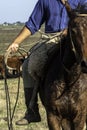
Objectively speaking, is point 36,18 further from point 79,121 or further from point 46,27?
point 79,121

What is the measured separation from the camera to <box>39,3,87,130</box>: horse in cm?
725

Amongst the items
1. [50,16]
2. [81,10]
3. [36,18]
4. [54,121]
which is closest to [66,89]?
[54,121]

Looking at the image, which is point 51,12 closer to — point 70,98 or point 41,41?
point 41,41

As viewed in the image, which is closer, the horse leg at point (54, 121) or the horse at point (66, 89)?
the horse at point (66, 89)

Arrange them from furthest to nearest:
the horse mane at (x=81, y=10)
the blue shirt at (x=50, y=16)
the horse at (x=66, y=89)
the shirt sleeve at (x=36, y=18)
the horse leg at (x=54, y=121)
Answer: the shirt sleeve at (x=36, y=18)
the blue shirt at (x=50, y=16)
the horse leg at (x=54, y=121)
the horse at (x=66, y=89)
the horse mane at (x=81, y=10)

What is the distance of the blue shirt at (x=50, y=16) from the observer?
8.03 metres

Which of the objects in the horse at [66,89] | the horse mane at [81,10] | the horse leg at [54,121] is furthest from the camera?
the horse leg at [54,121]

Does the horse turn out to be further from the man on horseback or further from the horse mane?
the man on horseback


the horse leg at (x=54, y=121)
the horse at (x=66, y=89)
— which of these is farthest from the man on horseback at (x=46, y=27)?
the horse leg at (x=54, y=121)

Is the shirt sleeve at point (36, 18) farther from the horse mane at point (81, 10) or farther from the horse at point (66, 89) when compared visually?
the horse mane at point (81, 10)

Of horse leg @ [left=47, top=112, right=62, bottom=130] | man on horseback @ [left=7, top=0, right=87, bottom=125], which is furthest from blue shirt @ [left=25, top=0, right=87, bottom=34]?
horse leg @ [left=47, top=112, right=62, bottom=130]

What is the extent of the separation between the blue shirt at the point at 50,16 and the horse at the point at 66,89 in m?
0.59

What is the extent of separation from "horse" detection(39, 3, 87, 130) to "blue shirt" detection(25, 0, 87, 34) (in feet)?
1.93

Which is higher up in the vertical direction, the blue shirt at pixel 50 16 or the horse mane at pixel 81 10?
the horse mane at pixel 81 10
